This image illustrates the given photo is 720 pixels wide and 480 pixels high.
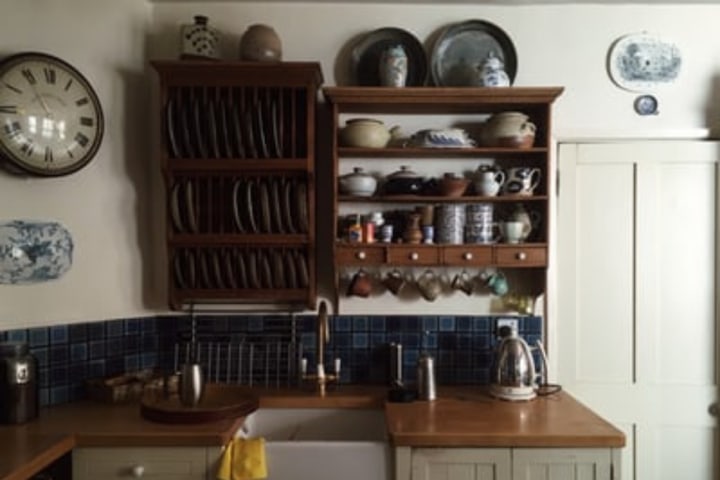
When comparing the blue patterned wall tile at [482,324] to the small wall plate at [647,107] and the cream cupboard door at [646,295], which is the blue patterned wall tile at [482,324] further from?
the small wall plate at [647,107]

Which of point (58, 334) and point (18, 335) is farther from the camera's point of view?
point (58, 334)

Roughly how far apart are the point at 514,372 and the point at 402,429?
1.96 ft

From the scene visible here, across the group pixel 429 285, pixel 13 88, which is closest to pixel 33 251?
pixel 13 88

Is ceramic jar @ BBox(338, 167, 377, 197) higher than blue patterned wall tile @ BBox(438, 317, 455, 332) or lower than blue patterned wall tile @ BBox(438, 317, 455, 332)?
higher

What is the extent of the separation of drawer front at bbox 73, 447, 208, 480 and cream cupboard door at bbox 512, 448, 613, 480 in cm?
101

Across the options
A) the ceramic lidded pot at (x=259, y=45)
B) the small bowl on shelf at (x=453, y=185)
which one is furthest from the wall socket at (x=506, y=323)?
the ceramic lidded pot at (x=259, y=45)

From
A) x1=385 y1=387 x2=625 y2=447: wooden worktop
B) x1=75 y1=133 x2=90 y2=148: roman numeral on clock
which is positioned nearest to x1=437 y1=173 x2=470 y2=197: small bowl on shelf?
x1=385 y1=387 x2=625 y2=447: wooden worktop

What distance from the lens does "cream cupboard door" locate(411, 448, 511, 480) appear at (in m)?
1.70

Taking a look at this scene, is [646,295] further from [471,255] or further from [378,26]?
[378,26]

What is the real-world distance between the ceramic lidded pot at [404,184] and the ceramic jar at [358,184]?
0.24ft

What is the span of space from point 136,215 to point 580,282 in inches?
77.2

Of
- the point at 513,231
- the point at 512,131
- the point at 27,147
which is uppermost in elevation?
the point at 512,131

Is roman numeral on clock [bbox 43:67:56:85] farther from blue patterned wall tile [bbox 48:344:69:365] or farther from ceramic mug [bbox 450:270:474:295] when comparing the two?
ceramic mug [bbox 450:270:474:295]

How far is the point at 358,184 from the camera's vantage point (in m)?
2.17
